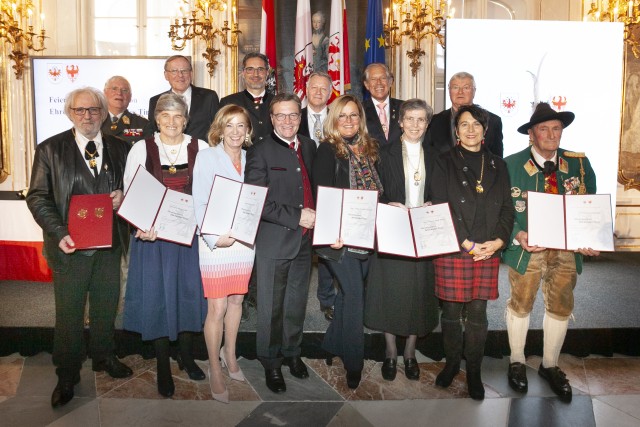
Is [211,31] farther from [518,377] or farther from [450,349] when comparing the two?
[518,377]

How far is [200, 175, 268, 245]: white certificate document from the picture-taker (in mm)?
2600

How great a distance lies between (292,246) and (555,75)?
480cm

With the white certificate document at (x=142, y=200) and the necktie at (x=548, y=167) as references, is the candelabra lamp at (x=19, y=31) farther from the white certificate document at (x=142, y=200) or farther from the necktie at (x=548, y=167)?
the necktie at (x=548, y=167)

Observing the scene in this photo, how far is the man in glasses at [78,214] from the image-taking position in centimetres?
273

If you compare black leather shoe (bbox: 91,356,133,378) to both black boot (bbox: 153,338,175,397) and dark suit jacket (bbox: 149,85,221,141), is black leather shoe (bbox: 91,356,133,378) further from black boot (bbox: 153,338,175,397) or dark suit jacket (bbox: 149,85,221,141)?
dark suit jacket (bbox: 149,85,221,141)

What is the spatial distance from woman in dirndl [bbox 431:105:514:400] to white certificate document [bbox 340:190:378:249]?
0.41m

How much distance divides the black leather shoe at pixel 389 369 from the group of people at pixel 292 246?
0.14m

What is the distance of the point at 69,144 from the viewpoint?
9.16 feet

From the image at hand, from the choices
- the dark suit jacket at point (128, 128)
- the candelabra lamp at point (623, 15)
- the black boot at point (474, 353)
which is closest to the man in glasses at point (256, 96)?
the dark suit jacket at point (128, 128)

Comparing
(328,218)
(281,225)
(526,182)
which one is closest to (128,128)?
(281,225)

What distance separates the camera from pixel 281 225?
9.18 feet

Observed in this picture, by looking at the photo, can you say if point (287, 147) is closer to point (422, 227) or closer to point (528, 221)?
point (422, 227)

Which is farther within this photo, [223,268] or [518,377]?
[518,377]

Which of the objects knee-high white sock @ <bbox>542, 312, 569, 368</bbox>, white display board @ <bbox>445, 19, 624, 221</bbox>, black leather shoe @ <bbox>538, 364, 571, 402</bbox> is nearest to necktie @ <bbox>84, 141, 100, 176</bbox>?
knee-high white sock @ <bbox>542, 312, 569, 368</bbox>
